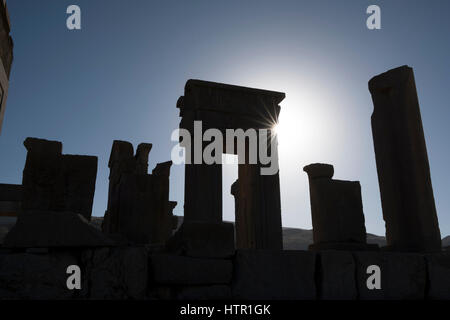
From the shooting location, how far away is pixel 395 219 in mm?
5297

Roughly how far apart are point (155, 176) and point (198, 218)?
3.28 meters

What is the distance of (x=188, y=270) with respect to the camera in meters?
3.60

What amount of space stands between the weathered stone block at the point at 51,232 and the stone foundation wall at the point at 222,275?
8cm

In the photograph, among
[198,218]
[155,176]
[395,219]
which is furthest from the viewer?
[155,176]

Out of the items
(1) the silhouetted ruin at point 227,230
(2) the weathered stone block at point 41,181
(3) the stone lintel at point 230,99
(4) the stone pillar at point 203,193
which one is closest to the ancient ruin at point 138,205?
(1) the silhouetted ruin at point 227,230

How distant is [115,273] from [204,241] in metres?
0.93

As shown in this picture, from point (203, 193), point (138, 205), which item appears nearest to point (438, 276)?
point (203, 193)

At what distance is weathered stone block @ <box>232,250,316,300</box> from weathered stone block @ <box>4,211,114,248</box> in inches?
52.6

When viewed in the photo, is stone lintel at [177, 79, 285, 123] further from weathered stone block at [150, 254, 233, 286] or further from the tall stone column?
weathered stone block at [150, 254, 233, 286]

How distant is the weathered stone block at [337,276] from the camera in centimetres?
396

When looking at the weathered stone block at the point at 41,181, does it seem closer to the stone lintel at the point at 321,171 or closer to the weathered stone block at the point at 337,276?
the stone lintel at the point at 321,171

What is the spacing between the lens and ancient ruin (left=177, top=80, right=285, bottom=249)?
19.6 ft
